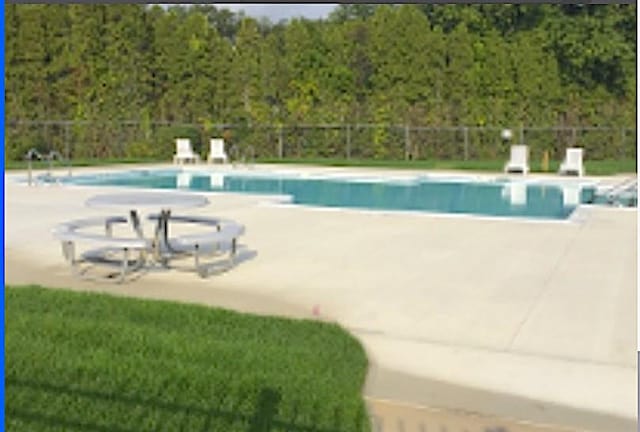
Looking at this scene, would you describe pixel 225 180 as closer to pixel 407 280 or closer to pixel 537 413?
pixel 407 280

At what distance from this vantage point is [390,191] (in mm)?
18141

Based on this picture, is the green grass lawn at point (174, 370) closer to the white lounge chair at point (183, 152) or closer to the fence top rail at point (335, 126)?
the white lounge chair at point (183, 152)

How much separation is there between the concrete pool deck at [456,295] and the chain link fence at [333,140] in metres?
13.9

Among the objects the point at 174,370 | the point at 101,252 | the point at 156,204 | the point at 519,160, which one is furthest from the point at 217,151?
the point at 174,370

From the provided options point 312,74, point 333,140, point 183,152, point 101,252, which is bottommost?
point 101,252

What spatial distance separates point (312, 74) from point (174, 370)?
2587 cm

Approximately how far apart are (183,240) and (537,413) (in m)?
3.73

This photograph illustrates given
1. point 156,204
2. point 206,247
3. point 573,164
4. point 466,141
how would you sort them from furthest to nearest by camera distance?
1. point 466,141
2. point 573,164
3. point 206,247
4. point 156,204

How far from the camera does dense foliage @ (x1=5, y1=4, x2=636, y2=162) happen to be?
25.6m

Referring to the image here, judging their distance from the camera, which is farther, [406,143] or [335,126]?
[335,126]

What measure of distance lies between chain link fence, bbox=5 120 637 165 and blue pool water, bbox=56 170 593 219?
4214 mm

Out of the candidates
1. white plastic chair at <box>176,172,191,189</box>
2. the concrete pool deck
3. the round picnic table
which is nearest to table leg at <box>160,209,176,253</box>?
the round picnic table

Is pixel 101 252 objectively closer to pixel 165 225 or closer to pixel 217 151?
pixel 165 225

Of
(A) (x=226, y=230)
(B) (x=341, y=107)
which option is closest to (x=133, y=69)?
(B) (x=341, y=107)
